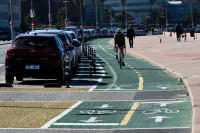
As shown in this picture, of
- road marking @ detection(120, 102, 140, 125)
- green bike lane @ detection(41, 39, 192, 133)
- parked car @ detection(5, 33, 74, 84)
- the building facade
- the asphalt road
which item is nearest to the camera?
the asphalt road

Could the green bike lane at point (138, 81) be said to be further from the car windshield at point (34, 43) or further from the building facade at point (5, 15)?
the building facade at point (5, 15)

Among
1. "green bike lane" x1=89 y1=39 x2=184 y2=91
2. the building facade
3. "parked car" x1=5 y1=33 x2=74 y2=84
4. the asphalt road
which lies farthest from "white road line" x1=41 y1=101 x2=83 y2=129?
the building facade

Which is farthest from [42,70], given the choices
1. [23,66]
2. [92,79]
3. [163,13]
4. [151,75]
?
[163,13]

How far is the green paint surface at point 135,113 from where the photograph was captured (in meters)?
7.85

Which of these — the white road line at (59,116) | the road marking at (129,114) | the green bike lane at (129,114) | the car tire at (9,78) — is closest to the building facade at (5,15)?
the car tire at (9,78)

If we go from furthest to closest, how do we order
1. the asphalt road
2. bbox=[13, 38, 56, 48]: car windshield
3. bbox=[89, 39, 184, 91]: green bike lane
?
bbox=[13, 38, 56, 48]: car windshield, bbox=[89, 39, 184, 91]: green bike lane, the asphalt road

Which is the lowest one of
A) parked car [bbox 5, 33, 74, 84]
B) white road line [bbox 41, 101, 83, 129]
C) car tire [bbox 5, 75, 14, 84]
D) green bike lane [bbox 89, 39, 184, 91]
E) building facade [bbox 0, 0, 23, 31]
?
white road line [bbox 41, 101, 83, 129]

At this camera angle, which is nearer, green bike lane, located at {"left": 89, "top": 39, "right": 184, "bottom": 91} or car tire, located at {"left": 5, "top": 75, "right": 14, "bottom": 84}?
green bike lane, located at {"left": 89, "top": 39, "right": 184, "bottom": 91}

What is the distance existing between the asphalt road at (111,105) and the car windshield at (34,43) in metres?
1.37

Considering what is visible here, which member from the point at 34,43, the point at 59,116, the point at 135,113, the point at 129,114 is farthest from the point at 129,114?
the point at 34,43

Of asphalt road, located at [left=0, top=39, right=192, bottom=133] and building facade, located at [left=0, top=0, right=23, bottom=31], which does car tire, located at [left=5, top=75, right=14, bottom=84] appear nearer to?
asphalt road, located at [left=0, top=39, right=192, bottom=133]

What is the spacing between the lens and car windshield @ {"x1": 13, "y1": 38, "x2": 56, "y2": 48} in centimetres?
1416

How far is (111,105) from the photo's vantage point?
10.1 m

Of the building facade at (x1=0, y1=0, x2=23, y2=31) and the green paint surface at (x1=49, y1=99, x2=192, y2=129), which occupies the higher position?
the building facade at (x1=0, y1=0, x2=23, y2=31)
